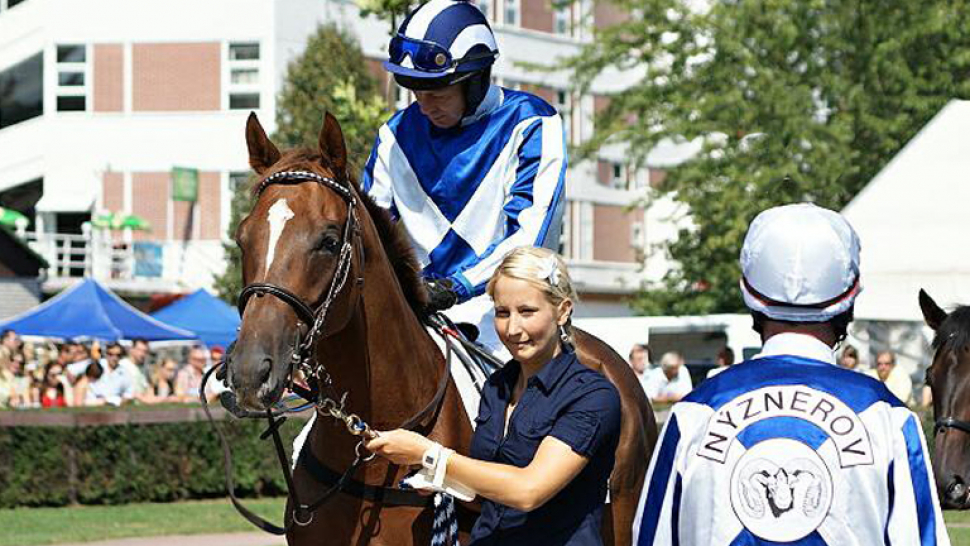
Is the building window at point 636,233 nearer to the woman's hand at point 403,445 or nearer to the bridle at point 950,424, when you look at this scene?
the bridle at point 950,424

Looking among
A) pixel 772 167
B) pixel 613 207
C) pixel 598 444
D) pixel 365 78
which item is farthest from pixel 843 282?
pixel 613 207

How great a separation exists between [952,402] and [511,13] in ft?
135

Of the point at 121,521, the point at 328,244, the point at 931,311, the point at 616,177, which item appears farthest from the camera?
the point at 616,177

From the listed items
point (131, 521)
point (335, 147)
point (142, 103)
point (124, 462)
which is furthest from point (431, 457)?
point (142, 103)

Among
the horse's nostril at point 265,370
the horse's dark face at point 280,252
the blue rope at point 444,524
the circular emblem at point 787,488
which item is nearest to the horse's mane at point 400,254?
the horse's dark face at point 280,252

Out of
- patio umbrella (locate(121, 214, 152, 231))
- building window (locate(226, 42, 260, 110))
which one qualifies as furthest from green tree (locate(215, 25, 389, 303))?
patio umbrella (locate(121, 214, 152, 231))

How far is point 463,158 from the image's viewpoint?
250 inches

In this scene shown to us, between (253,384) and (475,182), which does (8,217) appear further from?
(253,384)

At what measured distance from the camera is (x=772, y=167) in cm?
3077

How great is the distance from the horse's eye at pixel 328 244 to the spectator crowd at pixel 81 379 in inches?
544

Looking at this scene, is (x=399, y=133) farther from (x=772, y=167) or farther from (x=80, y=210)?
(x=80, y=210)

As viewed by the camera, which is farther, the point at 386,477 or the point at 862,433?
the point at 386,477

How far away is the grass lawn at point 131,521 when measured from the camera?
14.6m

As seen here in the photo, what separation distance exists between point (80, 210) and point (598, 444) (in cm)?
4124
